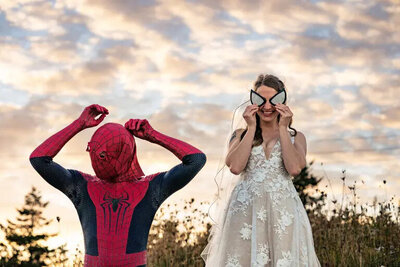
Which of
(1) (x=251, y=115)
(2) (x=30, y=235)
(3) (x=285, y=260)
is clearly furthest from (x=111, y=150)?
(2) (x=30, y=235)

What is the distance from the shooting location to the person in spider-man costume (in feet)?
13.0

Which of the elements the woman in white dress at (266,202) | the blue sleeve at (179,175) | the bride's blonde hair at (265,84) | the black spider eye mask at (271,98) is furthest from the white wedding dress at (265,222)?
the blue sleeve at (179,175)

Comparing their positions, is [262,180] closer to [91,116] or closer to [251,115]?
[251,115]

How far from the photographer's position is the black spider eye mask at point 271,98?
16.7ft

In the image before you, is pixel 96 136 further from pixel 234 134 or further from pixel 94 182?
pixel 234 134

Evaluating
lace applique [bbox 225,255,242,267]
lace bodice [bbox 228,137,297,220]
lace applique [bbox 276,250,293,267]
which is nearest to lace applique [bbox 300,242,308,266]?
lace applique [bbox 276,250,293,267]

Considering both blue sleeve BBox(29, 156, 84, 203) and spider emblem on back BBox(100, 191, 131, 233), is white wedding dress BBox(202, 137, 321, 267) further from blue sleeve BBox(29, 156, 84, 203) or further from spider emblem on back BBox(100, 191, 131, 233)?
blue sleeve BBox(29, 156, 84, 203)

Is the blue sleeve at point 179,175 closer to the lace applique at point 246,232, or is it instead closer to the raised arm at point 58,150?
the raised arm at point 58,150

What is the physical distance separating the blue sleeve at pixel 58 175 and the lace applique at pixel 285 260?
69.5 inches

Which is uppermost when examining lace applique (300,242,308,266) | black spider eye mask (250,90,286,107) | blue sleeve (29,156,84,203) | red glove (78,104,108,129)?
black spider eye mask (250,90,286,107)

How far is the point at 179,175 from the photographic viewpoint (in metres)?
4.02

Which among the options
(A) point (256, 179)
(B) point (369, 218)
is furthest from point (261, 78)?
(B) point (369, 218)

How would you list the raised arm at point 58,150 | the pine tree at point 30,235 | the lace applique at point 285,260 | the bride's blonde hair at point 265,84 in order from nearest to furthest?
the raised arm at point 58,150 → the lace applique at point 285,260 → the bride's blonde hair at point 265,84 → the pine tree at point 30,235

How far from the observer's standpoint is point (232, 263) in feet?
16.5
